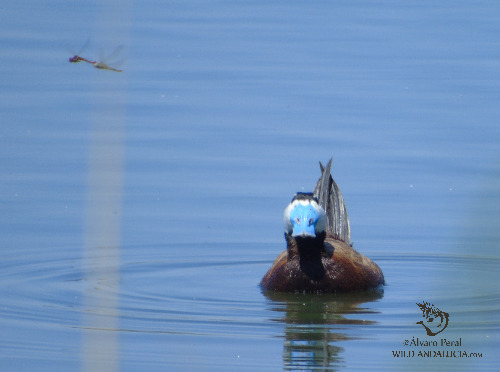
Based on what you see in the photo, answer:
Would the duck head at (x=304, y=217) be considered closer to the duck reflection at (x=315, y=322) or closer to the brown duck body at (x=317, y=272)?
the brown duck body at (x=317, y=272)

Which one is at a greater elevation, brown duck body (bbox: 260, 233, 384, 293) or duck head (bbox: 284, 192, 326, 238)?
duck head (bbox: 284, 192, 326, 238)

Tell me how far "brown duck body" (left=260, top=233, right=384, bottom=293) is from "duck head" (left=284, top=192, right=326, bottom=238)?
14cm

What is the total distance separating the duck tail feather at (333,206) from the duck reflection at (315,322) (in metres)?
1.16

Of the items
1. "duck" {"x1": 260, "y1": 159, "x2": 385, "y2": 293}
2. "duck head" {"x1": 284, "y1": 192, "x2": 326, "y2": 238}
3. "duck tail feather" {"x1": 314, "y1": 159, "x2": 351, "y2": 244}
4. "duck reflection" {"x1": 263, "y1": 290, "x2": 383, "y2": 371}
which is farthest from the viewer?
"duck tail feather" {"x1": 314, "y1": 159, "x2": 351, "y2": 244}

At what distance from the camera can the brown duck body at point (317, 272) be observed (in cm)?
834

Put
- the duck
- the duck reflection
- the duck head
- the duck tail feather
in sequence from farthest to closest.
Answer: the duck tail feather, the duck, the duck head, the duck reflection

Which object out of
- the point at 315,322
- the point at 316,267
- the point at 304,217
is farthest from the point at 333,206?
the point at 315,322

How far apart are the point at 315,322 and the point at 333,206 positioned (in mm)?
2294

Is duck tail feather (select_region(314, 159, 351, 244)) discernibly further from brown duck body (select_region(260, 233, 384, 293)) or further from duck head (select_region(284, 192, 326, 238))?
duck head (select_region(284, 192, 326, 238))

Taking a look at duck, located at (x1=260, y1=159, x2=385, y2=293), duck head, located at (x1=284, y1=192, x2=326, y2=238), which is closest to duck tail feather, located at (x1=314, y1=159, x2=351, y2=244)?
duck, located at (x1=260, y1=159, x2=385, y2=293)

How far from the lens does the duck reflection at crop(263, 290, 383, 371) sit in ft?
19.9

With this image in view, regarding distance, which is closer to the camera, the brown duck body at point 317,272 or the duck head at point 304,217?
the duck head at point 304,217

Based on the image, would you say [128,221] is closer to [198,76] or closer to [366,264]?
[366,264]

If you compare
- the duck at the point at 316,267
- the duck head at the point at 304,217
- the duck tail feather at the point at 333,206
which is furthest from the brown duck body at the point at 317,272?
the duck tail feather at the point at 333,206
